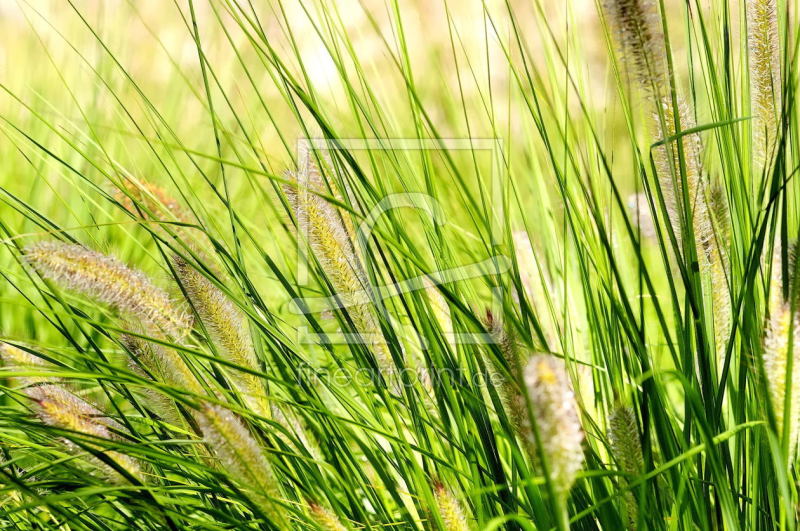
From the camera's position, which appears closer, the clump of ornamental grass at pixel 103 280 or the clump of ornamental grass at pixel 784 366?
the clump of ornamental grass at pixel 784 366

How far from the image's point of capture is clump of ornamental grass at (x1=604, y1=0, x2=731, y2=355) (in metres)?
0.96

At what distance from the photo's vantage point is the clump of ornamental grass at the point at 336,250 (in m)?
1.20

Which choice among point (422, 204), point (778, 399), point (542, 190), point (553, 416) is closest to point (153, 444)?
point (422, 204)

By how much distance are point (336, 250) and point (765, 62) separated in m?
0.70

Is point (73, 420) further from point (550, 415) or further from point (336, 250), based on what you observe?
point (550, 415)

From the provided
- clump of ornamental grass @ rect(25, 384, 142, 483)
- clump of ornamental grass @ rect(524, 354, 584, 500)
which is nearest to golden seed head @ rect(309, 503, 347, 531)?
clump of ornamental grass @ rect(25, 384, 142, 483)

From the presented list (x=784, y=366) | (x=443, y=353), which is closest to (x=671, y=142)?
(x=784, y=366)

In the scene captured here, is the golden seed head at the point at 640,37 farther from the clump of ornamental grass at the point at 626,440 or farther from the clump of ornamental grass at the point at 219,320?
the clump of ornamental grass at the point at 219,320

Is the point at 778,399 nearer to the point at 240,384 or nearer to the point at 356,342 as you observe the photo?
the point at 356,342

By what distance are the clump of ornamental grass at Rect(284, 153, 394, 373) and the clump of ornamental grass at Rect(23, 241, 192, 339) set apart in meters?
0.23

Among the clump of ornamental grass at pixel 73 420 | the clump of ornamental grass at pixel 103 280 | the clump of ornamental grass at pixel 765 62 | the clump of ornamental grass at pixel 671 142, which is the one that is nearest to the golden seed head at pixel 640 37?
the clump of ornamental grass at pixel 671 142

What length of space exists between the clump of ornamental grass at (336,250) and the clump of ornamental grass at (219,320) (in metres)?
0.16

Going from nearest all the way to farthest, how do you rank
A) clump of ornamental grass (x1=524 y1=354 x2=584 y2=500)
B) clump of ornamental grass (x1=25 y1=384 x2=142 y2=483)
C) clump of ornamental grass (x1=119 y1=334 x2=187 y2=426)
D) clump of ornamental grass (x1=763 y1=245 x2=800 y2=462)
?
clump of ornamental grass (x1=524 y1=354 x2=584 y2=500) → clump of ornamental grass (x1=763 y1=245 x2=800 y2=462) → clump of ornamental grass (x1=25 y1=384 x2=142 y2=483) → clump of ornamental grass (x1=119 y1=334 x2=187 y2=426)

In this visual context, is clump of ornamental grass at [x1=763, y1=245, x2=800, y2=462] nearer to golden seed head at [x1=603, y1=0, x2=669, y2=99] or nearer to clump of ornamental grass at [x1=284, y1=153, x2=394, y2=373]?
golden seed head at [x1=603, y1=0, x2=669, y2=99]
